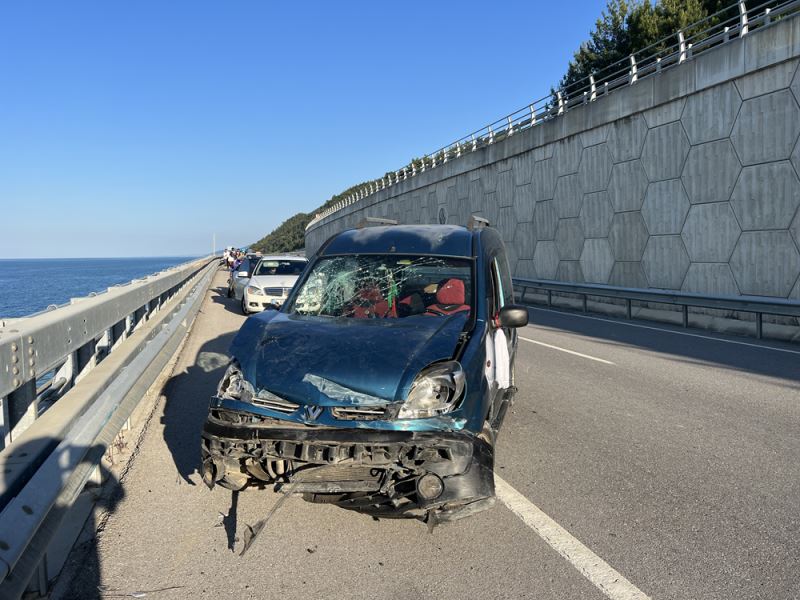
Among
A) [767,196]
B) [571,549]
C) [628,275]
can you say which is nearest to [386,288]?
[571,549]

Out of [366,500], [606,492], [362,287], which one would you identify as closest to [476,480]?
[366,500]

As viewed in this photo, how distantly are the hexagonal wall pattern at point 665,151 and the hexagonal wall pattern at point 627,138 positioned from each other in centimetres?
35

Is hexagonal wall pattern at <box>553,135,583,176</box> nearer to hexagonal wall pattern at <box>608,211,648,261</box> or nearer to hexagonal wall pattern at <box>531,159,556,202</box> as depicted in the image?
hexagonal wall pattern at <box>531,159,556,202</box>

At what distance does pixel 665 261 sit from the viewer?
1878 centimetres

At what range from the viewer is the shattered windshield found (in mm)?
5023

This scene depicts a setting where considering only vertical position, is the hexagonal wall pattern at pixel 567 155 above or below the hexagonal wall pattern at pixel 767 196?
above

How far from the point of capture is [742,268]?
15.9m

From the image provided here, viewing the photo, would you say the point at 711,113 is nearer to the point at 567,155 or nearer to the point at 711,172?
the point at 711,172

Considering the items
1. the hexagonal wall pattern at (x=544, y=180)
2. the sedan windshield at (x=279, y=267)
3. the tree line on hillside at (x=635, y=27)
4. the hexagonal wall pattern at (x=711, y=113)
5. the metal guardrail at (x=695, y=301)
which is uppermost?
the tree line on hillside at (x=635, y=27)

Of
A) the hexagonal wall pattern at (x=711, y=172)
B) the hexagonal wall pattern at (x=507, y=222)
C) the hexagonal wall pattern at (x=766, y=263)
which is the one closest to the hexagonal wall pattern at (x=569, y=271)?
the hexagonal wall pattern at (x=507, y=222)

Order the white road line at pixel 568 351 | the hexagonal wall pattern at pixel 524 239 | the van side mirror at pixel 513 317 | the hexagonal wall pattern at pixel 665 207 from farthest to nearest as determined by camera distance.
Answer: the hexagonal wall pattern at pixel 524 239
the hexagonal wall pattern at pixel 665 207
the white road line at pixel 568 351
the van side mirror at pixel 513 317

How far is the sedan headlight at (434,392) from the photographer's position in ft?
12.0

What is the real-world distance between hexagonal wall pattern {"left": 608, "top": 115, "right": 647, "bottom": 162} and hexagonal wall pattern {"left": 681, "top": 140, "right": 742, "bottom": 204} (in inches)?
98.5

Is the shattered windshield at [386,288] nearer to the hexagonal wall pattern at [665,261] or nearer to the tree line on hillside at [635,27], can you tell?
the hexagonal wall pattern at [665,261]
